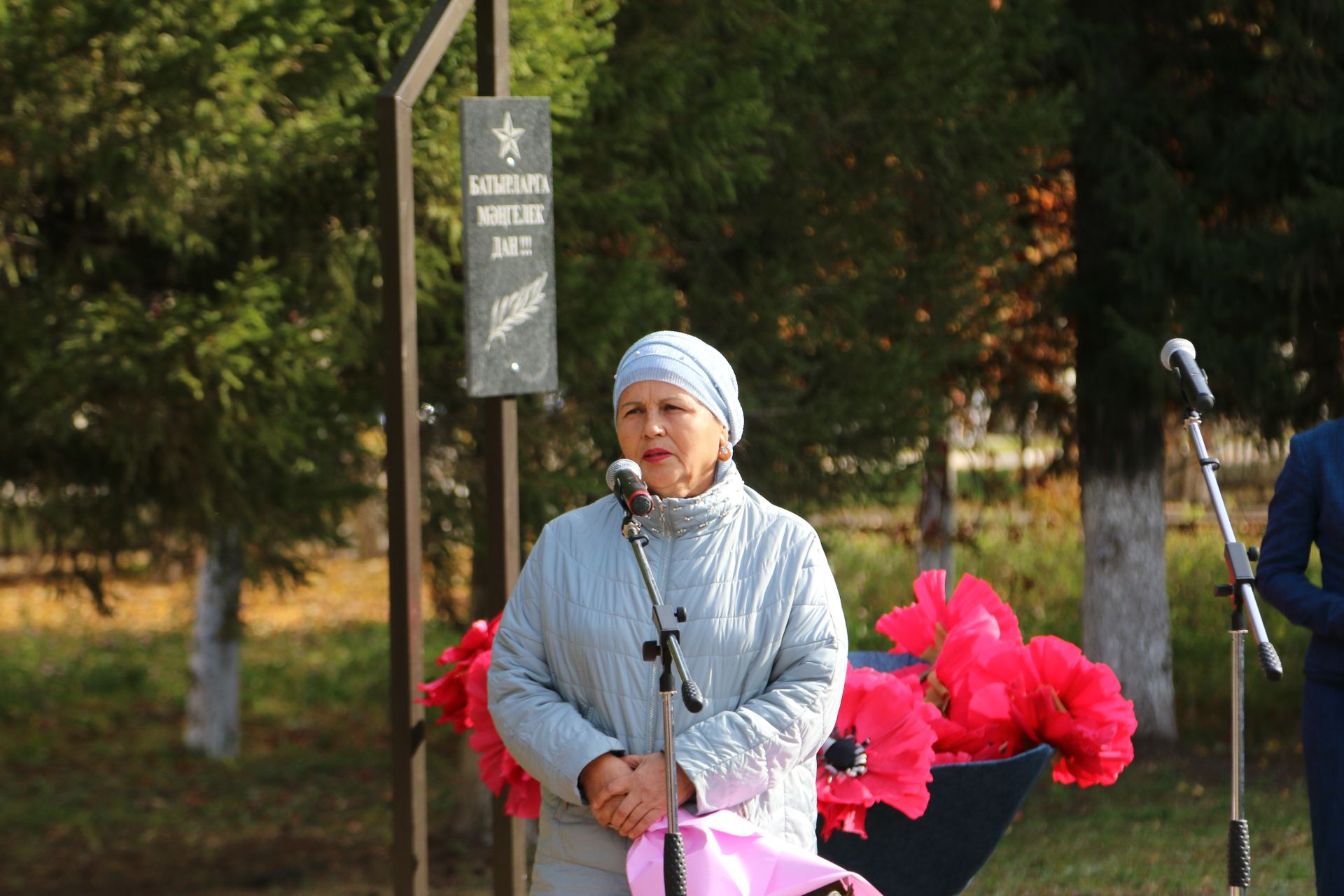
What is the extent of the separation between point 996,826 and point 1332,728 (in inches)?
33.7

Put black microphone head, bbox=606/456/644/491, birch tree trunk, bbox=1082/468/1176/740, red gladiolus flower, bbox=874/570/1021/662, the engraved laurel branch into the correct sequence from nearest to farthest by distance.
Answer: black microphone head, bbox=606/456/644/491
red gladiolus flower, bbox=874/570/1021/662
the engraved laurel branch
birch tree trunk, bbox=1082/468/1176/740

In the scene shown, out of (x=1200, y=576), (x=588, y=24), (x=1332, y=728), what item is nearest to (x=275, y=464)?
(x=588, y=24)

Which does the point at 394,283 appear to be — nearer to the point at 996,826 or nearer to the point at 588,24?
the point at 996,826

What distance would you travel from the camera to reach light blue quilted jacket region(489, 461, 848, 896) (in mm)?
2965

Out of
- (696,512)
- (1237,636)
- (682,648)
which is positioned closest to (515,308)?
(696,512)

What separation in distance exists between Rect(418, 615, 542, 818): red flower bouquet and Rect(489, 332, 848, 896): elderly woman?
0.76 meters

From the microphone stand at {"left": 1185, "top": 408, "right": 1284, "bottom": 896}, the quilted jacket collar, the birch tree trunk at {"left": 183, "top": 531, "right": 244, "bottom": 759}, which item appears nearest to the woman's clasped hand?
the quilted jacket collar

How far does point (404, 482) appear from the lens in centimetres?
469

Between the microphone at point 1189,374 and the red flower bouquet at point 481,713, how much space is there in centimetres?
166

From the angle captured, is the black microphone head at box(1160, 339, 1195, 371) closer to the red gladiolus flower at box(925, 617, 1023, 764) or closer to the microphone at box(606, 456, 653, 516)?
the red gladiolus flower at box(925, 617, 1023, 764)

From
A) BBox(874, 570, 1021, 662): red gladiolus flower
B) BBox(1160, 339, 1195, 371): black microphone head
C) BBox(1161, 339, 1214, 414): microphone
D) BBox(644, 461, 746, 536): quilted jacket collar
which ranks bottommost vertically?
BBox(874, 570, 1021, 662): red gladiolus flower

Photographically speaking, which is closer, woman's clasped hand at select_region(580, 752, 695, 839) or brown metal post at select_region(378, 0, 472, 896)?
woman's clasped hand at select_region(580, 752, 695, 839)

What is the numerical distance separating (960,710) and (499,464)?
163 cm

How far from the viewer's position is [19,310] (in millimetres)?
6391
